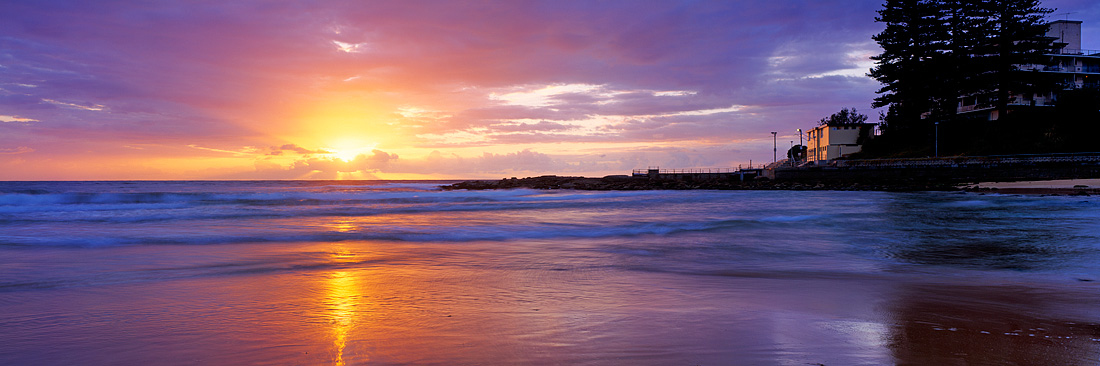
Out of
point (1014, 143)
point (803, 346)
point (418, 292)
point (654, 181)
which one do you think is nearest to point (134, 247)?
point (418, 292)

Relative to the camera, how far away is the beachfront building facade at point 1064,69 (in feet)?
165

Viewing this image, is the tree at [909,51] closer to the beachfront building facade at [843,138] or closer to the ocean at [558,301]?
the beachfront building facade at [843,138]

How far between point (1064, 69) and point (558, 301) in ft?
232

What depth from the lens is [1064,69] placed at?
177 ft

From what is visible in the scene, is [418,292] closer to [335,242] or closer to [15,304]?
[15,304]

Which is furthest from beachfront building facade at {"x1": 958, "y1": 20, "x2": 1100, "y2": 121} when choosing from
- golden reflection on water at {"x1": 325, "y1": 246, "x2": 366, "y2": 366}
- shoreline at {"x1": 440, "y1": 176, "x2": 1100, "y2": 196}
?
golden reflection on water at {"x1": 325, "y1": 246, "x2": 366, "y2": 366}

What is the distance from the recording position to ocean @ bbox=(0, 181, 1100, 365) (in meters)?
3.37

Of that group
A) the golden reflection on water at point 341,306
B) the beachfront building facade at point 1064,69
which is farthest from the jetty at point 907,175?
the golden reflection on water at point 341,306

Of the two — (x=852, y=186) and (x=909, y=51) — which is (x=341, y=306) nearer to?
(x=852, y=186)

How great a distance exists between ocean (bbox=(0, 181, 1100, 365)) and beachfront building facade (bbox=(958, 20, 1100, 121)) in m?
52.2

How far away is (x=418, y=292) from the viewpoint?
18.0 ft

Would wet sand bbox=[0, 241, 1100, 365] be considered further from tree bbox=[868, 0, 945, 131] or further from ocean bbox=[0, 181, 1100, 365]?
tree bbox=[868, 0, 945, 131]

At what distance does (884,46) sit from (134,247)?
2071 inches

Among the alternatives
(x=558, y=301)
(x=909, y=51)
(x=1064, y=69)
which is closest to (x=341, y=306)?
(x=558, y=301)
